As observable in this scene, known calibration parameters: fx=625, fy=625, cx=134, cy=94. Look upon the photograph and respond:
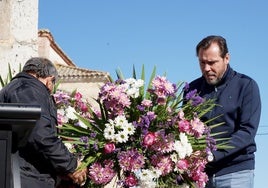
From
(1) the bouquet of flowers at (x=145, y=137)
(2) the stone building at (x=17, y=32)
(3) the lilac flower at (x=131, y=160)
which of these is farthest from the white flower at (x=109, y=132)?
(2) the stone building at (x=17, y=32)

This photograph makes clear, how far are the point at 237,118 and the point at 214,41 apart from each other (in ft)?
1.61

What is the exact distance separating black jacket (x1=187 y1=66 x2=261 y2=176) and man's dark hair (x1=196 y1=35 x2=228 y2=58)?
0.11 meters

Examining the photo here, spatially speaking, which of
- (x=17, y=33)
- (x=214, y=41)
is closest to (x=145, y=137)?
(x=214, y=41)

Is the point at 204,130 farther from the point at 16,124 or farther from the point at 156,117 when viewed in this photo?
the point at 16,124

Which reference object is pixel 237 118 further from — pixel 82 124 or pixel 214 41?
pixel 82 124

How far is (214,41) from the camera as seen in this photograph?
3828mm

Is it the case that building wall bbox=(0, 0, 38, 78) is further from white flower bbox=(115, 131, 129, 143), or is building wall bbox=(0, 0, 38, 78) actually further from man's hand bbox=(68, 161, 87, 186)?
white flower bbox=(115, 131, 129, 143)

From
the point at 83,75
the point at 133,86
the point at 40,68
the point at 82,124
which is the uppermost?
the point at 83,75

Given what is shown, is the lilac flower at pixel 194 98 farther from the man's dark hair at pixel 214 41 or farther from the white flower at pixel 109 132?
the white flower at pixel 109 132

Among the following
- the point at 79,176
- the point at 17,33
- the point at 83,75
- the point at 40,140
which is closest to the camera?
the point at 40,140

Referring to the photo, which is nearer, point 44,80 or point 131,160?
point 131,160

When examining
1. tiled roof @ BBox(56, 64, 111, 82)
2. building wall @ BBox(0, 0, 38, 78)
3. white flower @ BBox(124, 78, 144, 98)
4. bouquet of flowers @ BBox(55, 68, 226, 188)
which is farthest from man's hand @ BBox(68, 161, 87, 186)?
tiled roof @ BBox(56, 64, 111, 82)

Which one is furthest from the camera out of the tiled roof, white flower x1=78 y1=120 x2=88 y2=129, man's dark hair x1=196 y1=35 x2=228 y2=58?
the tiled roof

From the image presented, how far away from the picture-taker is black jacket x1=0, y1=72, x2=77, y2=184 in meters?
3.71
